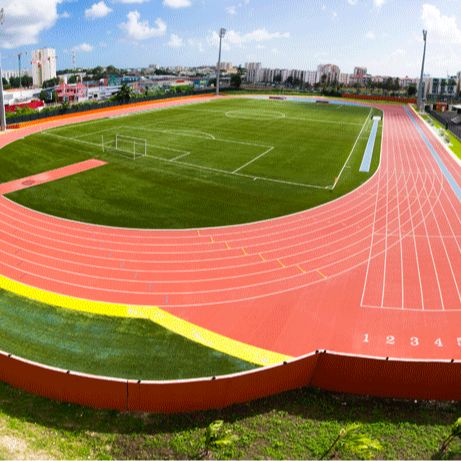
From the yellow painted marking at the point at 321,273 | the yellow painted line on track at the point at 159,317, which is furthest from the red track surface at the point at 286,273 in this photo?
the yellow painted line on track at the point at 159,317

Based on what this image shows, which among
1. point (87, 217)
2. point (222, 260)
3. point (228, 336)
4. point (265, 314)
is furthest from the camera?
point (87, 217)

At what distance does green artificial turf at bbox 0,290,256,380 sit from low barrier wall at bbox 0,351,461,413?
1.47 metres

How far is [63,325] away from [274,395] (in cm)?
666

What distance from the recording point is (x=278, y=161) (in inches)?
1347

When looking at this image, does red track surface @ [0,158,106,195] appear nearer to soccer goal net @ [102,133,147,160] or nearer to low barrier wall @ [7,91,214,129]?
soccer goal net @ [102,133,147,160]

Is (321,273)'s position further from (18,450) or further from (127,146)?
(127,146)

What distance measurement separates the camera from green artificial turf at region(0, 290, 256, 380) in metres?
11.4

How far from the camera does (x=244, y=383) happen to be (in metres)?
9.73

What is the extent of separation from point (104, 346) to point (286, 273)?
724cm

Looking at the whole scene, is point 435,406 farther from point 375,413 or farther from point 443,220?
point 443,220

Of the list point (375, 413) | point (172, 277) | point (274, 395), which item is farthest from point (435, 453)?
point (172, 277)

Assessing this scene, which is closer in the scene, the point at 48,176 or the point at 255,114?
the point at 48,176

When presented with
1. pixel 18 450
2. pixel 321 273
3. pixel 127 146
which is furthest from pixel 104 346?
pixel 127 146

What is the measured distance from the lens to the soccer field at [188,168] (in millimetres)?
22766
